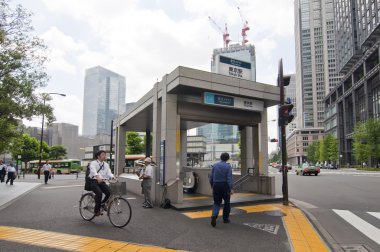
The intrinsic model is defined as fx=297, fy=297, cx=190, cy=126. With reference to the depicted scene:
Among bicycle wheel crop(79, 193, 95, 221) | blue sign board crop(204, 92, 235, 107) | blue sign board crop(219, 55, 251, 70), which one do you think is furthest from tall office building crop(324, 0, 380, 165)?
bicycle wheel crop(79, 193, 95, 221)

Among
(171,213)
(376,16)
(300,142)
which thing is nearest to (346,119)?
(376,16)

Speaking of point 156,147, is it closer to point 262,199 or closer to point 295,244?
point 262,199

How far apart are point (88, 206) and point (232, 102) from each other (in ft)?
20.2

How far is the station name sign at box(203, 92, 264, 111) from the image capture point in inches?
412

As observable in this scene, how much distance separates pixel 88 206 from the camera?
24.5 feet

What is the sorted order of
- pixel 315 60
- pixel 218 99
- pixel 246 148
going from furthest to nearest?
pixel 315 60 → pixel 246 148 → pixel 218 99

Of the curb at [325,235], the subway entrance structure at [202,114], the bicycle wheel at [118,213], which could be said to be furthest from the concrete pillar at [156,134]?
the curb at [325,235]

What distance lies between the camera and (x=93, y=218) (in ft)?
24.9

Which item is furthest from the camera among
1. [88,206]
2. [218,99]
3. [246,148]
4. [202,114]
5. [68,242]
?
[246,148]

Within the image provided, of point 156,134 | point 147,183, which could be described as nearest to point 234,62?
point 156,134

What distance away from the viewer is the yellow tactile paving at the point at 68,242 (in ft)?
16.9

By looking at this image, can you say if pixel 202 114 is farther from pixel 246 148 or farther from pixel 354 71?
pixel 354 71

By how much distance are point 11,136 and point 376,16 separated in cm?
6627

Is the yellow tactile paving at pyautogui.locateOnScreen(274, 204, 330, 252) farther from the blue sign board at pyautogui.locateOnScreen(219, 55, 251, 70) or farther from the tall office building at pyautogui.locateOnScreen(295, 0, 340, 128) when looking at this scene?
the tall office building at pyautogui.locateOnScreen(295, 0, 340, 128)
